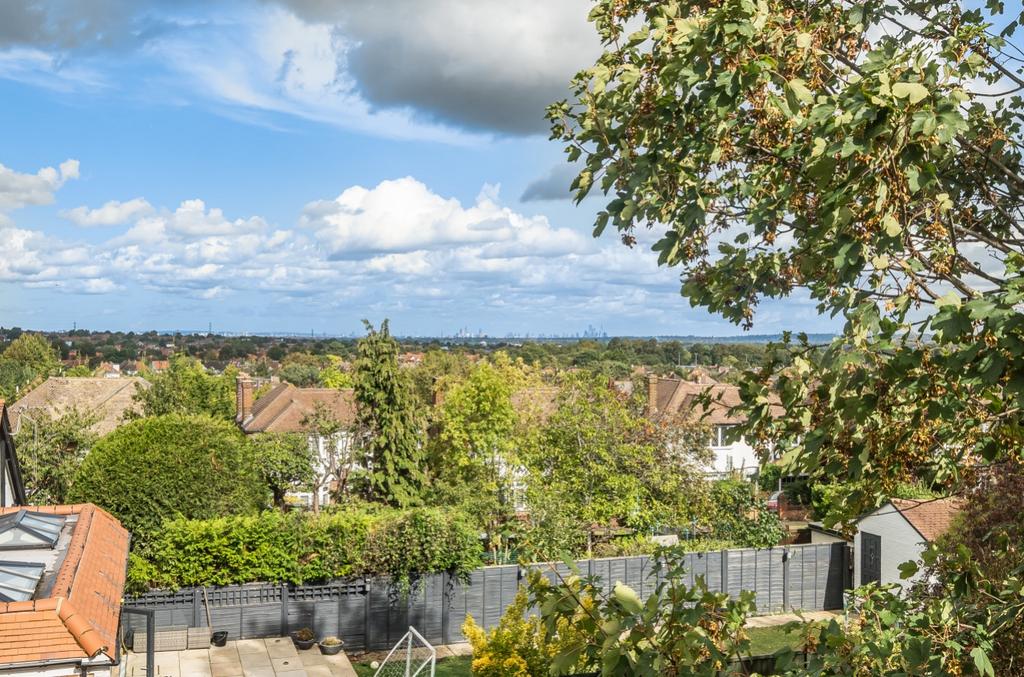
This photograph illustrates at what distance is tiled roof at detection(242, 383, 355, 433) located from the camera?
4162cm

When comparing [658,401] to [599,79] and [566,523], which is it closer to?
[566,523]

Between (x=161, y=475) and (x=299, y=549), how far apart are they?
3.91m

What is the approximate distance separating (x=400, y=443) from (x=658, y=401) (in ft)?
68.8

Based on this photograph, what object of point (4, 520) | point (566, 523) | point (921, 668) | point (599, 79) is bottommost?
point (566, 523)

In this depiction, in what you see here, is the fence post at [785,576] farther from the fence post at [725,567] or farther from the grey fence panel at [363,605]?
the grey fence panel at [363,605]

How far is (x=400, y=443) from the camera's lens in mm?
→ 29797

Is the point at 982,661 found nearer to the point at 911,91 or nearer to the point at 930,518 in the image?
the point at 911,91

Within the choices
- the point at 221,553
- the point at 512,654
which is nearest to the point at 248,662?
the point at 221,553

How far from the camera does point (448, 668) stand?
66.2 ft

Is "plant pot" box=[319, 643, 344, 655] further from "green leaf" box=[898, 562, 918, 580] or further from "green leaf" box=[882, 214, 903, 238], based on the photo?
"green leaf" box=[882, 214, 903, 238]

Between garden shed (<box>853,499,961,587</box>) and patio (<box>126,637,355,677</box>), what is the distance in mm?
14054

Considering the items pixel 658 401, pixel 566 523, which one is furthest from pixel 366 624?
pixel 658 401

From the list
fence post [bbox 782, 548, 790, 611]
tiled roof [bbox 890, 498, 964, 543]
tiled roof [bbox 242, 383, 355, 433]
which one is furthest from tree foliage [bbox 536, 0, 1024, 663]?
tiled roof [bbox 242, 383, 355, 433]

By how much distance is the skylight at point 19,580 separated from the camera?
10.3m
